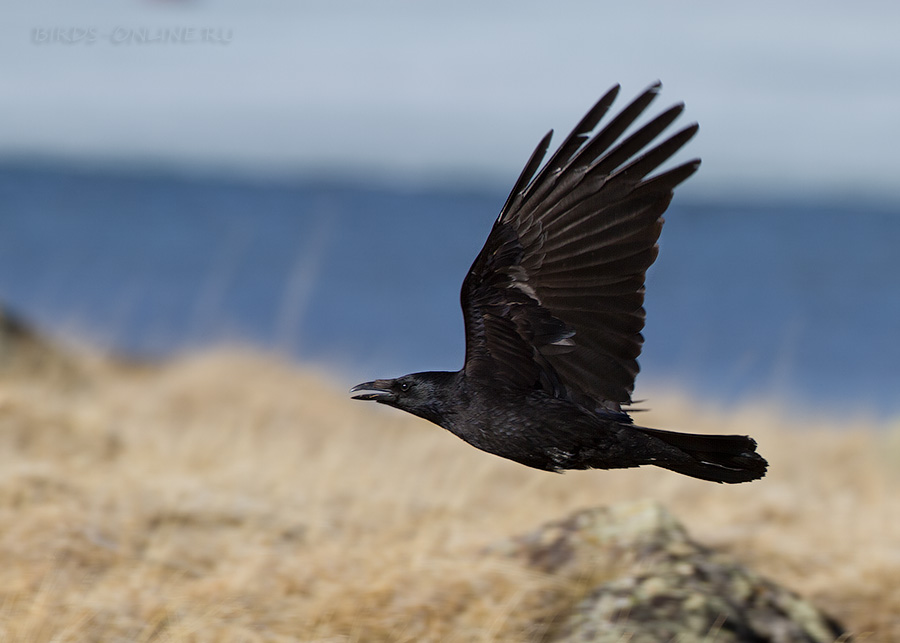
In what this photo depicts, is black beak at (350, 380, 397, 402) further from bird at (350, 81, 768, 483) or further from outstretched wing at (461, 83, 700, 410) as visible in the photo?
outstretched wing at (461, 83, 700, 410)

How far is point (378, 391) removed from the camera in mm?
3783

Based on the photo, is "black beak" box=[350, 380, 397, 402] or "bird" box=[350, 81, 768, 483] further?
"black beak" box=[350, 380, 397, 402]

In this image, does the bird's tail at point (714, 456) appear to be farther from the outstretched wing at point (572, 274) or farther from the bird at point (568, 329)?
the outstretched wing at point (572, 274)

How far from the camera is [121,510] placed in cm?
598

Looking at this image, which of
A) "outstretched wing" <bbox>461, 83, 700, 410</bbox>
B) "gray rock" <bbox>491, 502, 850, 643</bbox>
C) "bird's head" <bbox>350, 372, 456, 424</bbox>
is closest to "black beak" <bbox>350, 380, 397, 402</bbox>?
"bird's head" <bbox>350, 372, 456, 424</bbox>

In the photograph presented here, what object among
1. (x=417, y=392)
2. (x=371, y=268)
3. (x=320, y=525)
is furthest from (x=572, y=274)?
(x=371, y=268)

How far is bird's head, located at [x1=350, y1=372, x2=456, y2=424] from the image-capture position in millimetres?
3650

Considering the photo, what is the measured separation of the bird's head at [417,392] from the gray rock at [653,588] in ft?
4.39

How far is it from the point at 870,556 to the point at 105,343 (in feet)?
A: 30.9

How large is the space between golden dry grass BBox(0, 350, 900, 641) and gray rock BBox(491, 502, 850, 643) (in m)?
0.15

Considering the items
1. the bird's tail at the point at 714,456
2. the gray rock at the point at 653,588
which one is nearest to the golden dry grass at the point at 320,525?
the gray rock at the point at 653,588

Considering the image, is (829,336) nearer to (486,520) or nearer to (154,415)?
(154,415)

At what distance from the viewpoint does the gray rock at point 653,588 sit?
175 inches

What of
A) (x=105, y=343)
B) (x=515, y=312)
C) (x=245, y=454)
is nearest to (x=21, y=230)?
(x=105, y=343)
